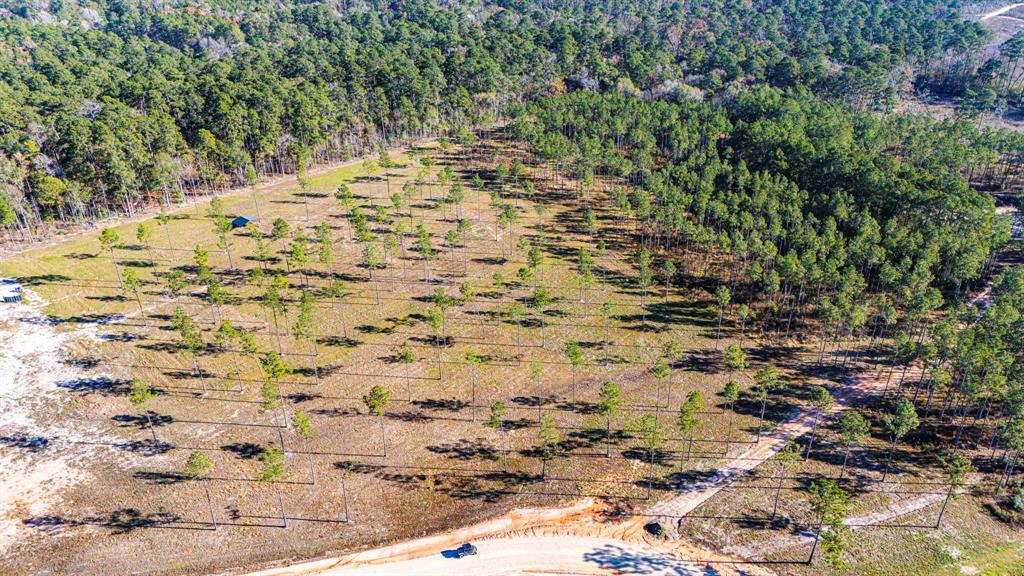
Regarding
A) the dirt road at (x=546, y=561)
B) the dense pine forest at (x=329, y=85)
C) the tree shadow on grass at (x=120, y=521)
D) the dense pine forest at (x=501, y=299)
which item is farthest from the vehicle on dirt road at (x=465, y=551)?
the dense pine forest at (x=329, y=85)

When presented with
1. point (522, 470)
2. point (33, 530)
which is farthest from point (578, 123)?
point (33, 530)

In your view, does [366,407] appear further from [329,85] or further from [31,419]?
[329,85]

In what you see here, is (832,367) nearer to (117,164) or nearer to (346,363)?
(346,363)

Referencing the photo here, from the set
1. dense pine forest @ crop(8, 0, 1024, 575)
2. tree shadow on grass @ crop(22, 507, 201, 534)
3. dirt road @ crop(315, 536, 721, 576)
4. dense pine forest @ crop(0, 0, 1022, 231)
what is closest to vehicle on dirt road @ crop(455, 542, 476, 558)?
dirt road @ crop(315, 536, 721, 576)

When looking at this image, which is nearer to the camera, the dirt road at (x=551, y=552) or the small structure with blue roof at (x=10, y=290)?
the dirt road at (x=551, y=552)

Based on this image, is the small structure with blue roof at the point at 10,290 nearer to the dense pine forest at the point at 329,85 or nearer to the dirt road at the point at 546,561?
the dense pine forest at the point at 329,85

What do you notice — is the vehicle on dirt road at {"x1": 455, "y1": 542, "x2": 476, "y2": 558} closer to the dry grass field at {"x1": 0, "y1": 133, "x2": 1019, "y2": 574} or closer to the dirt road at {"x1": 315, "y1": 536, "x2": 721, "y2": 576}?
the dirt road at {"x1": 315, "y1": 536, "x2": 721, "y2": 576}

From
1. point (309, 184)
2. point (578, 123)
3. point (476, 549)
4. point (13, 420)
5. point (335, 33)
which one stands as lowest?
point (476, 549)

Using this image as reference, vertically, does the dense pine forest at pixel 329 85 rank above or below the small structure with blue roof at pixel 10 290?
above

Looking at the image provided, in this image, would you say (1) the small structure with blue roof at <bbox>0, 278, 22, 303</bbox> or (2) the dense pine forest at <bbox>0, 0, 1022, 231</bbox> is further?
(2) the dense pine forest at <bbox>0, 0, 1022, 231</bbox>

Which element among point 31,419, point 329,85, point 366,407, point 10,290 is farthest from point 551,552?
point 329,85

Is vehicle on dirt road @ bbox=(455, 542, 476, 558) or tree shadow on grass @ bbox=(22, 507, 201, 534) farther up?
tree shadow on grass @ bbox=(22, 507, 201, 534)
